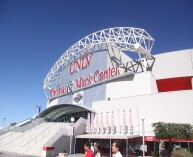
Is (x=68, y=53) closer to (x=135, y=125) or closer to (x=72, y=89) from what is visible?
(x=72, y=89)

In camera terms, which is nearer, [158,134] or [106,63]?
[158,134]

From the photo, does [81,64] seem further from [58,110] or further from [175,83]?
[175,83]

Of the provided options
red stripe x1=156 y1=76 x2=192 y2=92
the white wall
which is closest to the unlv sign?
the white wall

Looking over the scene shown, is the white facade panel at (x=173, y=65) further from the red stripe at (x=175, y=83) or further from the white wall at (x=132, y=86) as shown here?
the white wall at (x=132, y=86)

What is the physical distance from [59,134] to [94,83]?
17.3 metres

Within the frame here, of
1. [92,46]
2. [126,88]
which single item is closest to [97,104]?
[126,88]

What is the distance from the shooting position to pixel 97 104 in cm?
3888

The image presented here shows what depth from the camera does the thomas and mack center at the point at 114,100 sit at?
29.9 meters

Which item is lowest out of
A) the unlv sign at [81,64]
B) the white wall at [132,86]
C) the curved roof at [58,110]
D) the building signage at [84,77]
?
the curved roof at [58,110]

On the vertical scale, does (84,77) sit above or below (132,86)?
above

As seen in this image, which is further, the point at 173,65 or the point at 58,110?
the point at 58,110

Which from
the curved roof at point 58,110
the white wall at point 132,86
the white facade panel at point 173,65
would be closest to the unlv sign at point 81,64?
the curved roof at point 58,110

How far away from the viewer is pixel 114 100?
120 ft

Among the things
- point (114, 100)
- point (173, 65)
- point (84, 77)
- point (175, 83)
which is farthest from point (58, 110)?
point (173, 65)
